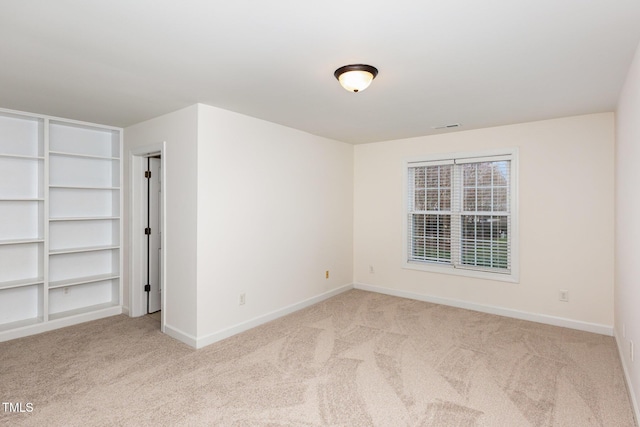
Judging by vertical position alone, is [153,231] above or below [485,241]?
above

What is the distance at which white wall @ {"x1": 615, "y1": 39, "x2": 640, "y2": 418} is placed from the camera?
224 centimetres

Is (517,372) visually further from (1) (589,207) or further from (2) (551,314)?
(1) (589,207)

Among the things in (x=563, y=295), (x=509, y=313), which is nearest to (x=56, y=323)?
(x=509, y=313)

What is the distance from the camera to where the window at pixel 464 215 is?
14.4ft

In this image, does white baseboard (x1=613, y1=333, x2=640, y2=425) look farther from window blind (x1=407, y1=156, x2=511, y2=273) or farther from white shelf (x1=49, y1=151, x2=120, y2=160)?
white shelf (x1=49, y1=151, x2=120, y2=160)

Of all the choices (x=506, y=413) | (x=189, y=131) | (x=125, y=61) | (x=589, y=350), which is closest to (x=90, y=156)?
(x=189, y=131)

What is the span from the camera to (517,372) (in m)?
2.87

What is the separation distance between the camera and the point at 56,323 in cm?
389

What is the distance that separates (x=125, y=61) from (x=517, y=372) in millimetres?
3817

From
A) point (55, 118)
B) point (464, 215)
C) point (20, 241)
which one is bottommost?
point (20, 241)

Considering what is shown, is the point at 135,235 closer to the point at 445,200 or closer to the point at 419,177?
the point at 419,177

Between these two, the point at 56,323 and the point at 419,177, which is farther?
the point at 419,177

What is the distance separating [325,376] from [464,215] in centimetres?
300

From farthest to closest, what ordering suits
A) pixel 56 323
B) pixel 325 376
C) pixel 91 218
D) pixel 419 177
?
pixel 419 177 → pixel 91 218 → pixel 56 323 → pixel 325 376
